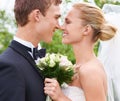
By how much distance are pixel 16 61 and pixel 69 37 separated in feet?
3.18

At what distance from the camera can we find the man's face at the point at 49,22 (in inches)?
189

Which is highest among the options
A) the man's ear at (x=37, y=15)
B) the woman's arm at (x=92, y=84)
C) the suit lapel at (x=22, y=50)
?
the man's ear at (x=37, y=15)

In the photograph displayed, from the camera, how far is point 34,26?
15.6ft

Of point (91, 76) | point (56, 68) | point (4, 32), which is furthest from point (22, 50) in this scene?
point (4, 32)

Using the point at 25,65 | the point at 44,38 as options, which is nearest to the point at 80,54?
the point at 44,38

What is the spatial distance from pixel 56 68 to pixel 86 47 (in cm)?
53

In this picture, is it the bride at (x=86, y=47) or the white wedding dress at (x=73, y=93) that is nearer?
the bride at (x=86, y=47)

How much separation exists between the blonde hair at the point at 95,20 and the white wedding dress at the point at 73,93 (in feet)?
1.99

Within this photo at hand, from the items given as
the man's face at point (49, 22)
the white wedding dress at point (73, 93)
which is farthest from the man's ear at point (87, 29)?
the white wedding dress at point (73, 93)

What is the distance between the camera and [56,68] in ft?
16.4

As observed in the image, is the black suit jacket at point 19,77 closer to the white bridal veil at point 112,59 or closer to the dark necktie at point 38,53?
the dark necktie at point 38,53

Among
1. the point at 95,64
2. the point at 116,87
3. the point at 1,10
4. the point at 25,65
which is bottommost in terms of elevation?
the point at 1,10

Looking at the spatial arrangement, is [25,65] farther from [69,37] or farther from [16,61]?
[69,37]

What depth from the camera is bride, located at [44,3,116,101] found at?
5.08 m
